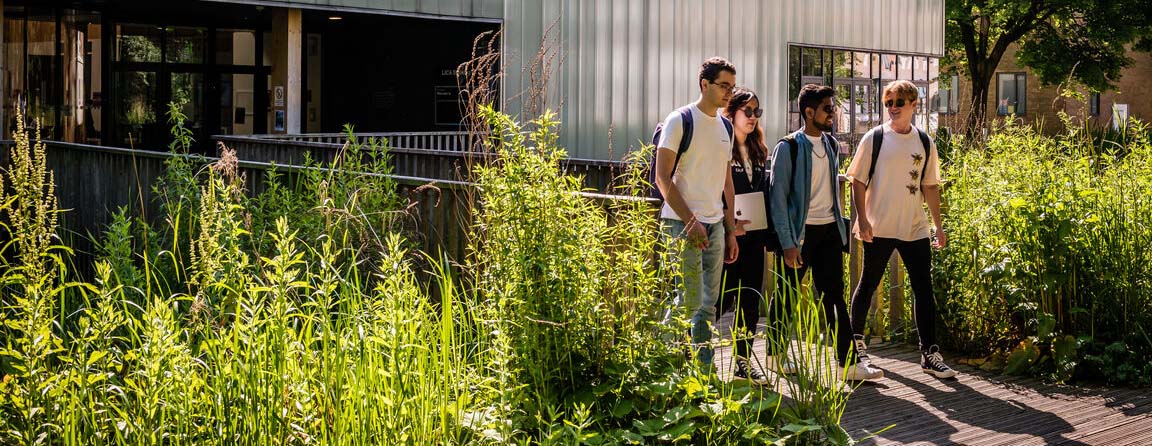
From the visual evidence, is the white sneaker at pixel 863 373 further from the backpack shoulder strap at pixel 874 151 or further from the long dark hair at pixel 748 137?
the long dark hair at pixel 748 137

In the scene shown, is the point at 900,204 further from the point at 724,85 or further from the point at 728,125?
the point at 724,85

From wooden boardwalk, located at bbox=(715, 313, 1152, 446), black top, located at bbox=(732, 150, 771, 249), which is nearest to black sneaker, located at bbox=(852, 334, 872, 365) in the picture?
wooden boardwalk, located at bbox=(715, 313, 1152, 446)

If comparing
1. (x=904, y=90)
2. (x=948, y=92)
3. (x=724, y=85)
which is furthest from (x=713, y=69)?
(x=948, y=92)

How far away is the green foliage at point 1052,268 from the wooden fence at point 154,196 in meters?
0.66

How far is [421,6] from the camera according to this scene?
20.0 meters

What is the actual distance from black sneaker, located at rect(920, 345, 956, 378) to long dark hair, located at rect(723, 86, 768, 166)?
148cm

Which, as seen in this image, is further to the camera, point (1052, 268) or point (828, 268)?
point (1052, 268)

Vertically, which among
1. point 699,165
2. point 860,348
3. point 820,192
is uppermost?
point 699,165

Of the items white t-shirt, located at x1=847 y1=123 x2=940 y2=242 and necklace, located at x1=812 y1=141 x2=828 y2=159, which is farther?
white t-shirt, located at x1=847 y1=123 x2=940 y2=242

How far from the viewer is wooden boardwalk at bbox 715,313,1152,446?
6188 millimetres

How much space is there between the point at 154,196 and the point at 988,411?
20.1ft

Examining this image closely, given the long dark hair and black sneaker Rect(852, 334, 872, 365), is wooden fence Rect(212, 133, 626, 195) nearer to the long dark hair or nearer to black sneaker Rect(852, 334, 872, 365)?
the long dark hair

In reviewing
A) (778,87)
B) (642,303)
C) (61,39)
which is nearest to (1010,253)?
(642,303)

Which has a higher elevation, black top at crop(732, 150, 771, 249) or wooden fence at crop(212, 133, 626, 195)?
wooden fence at crop(212, 133, 626, 195)
